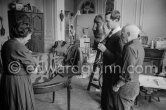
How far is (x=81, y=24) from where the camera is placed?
9570 millimetres

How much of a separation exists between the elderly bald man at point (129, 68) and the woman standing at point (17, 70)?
1070 mm

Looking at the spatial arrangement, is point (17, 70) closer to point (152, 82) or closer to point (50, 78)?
point (50, 78)

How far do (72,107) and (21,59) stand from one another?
176 centimetres

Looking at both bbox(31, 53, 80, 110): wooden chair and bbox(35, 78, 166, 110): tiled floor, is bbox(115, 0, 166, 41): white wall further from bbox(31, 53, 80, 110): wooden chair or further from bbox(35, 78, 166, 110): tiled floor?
bbox(31, 53, 80, 110): wooden chair

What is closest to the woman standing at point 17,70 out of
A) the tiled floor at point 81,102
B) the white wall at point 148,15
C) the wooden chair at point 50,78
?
the wooden chair at point 50,78

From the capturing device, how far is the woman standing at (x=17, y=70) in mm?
1856

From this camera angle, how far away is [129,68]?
1.89 metres

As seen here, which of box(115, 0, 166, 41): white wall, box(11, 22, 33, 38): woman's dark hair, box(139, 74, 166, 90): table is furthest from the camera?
box(115, 0, 166, 41): white wall

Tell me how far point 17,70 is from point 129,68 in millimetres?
1291

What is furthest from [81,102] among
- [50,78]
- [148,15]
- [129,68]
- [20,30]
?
[148,15]

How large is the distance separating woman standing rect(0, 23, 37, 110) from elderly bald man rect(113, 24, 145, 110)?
42.1 inches

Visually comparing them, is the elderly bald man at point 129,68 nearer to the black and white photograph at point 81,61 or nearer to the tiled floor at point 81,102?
the black and white photograph at point 81,61

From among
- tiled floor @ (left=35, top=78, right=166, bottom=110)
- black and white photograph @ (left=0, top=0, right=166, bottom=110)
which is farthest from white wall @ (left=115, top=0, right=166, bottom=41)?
tiled floor @ (left=35, top=78, right=166, bottom=110)

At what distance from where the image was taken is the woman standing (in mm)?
1856
